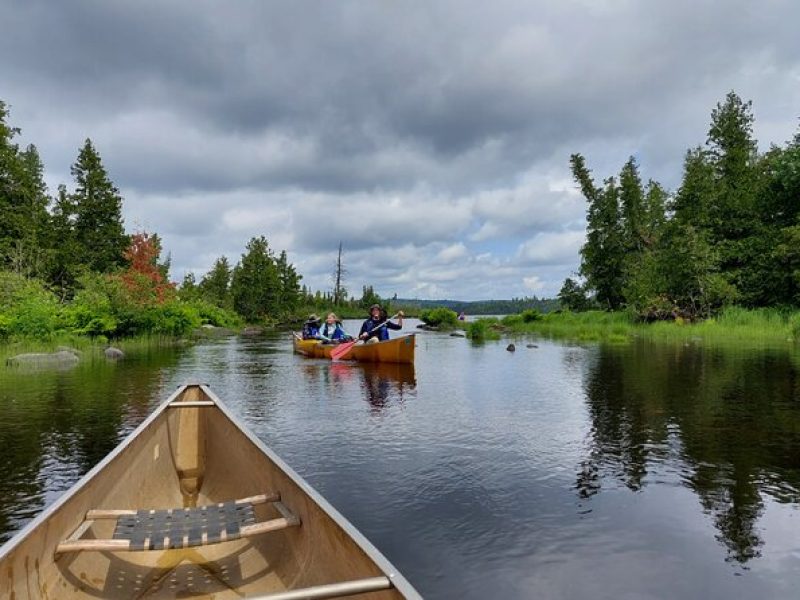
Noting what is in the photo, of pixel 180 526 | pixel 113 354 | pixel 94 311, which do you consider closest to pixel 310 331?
pixel 113 354

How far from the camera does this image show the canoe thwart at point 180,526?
365 cm

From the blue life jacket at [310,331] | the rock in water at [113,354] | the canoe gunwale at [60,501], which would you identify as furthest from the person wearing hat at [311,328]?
the canoe gunwale at [60,501]

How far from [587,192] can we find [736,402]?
38.7 m

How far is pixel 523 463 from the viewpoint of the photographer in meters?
7.59

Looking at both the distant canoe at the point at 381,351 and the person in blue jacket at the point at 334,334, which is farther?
the person in blue jacket at the point at 334,334

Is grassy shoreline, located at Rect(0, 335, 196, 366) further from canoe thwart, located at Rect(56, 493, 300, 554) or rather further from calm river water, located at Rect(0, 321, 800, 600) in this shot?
canoe thwart, located at Rect(56, 493, 300, 554)

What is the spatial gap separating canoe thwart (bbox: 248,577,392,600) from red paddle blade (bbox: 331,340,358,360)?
17.3 metres

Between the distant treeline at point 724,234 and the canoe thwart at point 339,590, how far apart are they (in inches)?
1342

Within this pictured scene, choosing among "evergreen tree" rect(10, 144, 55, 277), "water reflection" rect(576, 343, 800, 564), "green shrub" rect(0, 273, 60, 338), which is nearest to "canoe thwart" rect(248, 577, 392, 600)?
"water reflection" rect(576, 343, 800, 564)

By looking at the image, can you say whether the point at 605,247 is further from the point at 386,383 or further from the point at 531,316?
the point at 386,383

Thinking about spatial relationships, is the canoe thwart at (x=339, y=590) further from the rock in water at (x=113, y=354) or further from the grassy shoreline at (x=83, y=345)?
the rock in water at (x=113, y=354)

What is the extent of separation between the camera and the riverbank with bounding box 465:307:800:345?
26514 millimetres

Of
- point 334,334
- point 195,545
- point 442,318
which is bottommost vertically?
point 195,545

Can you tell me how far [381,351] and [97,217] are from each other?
3479cm
